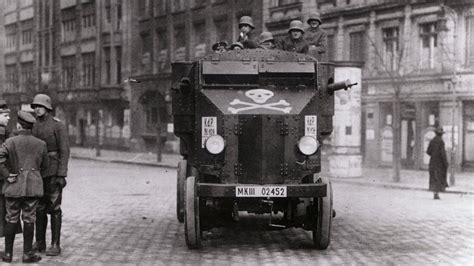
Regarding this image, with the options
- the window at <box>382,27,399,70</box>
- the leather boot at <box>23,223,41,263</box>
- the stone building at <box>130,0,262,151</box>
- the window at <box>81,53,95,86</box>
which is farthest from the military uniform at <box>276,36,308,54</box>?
the window at <box>81,53,95,86</box>

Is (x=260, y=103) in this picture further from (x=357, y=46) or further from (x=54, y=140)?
(x=357, y=46)

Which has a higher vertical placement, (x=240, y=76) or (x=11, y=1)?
(x=11, y=1)

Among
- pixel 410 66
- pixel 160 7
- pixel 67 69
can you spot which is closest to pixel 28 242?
pixel 410 66

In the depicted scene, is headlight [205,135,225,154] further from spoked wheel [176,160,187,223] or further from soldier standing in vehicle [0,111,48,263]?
spoked wheel [176,160,187,223]

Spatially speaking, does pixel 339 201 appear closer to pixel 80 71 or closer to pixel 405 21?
pixel 405 21

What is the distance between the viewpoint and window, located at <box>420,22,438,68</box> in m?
28.6

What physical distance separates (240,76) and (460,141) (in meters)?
19.0

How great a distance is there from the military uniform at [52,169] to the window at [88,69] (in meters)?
43.9

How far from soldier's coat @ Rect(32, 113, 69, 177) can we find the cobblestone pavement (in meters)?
1.13

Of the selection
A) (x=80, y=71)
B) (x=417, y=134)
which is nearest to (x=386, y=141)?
(x=417, y=134)

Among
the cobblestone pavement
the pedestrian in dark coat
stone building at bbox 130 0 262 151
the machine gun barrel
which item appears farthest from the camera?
stone building at bbox 130 0 262 151

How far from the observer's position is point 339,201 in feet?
57.0

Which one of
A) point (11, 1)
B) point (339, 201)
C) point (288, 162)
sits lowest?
point (339, 201)

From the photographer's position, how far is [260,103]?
Answer: 400 inches
